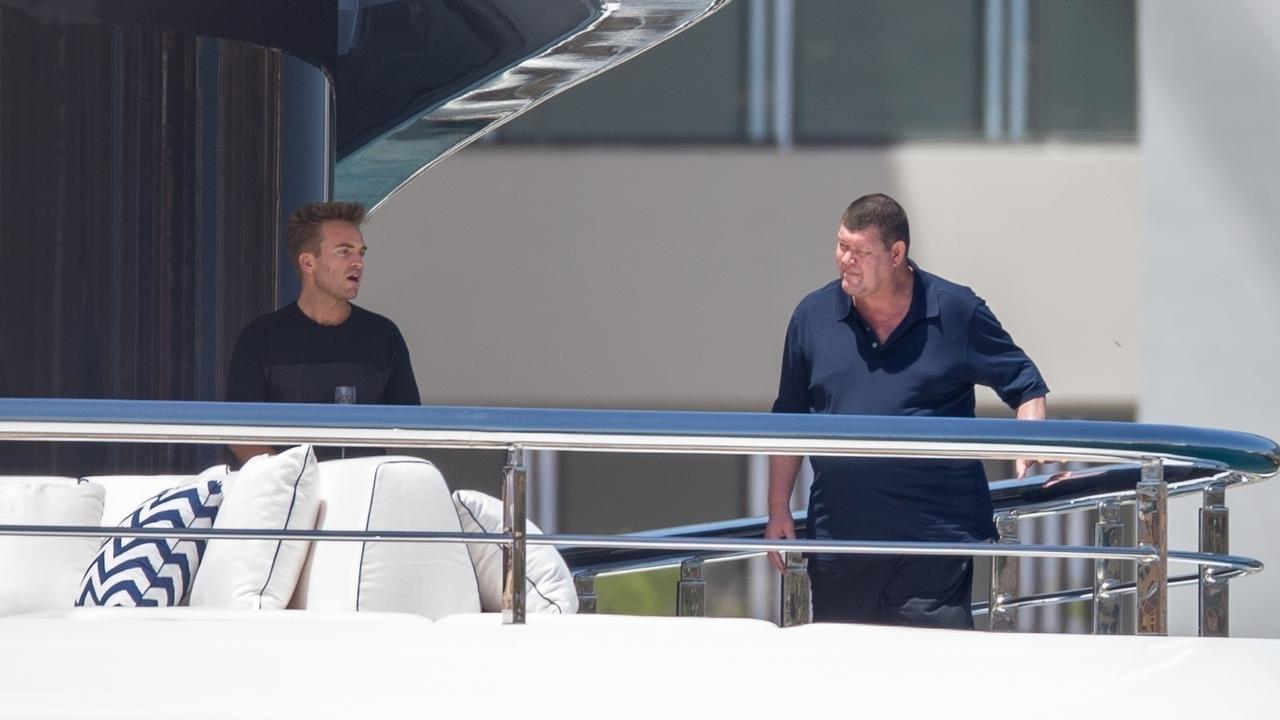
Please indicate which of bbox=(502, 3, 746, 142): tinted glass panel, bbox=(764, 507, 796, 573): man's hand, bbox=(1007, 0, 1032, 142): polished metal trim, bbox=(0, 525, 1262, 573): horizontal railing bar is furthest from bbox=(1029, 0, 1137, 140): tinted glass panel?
bbox=(0, 525, 1262, 573): horizontal railing bar

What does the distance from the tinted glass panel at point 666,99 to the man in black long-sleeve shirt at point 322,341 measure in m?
7.07

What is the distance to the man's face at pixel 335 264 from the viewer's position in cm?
464

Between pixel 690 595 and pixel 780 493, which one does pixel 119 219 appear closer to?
pixel 690 595

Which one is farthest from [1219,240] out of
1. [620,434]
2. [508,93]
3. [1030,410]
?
[620,434]

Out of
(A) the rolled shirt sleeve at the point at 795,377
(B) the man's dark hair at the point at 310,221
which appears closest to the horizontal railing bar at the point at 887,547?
(A) the rolled shirt sleeve at the point at 795,377

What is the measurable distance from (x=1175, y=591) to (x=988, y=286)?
3.54m

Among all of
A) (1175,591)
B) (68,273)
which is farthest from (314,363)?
(1175,591)

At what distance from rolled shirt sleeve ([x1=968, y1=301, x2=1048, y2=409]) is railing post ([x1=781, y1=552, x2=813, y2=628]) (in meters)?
0.63

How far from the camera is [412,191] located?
11586mm

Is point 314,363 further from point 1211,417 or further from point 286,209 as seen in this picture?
point 1211,417

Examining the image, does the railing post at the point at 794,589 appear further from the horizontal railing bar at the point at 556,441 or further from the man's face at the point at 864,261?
the horizontal railing bar at the point at 556,441

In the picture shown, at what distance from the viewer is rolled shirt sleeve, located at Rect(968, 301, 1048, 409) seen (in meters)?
4.18

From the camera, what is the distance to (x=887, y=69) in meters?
11.9

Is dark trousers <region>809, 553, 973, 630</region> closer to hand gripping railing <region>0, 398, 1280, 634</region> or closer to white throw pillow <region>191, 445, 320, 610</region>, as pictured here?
hand gripping railing <region>0, 398, 1280, 634</region>
